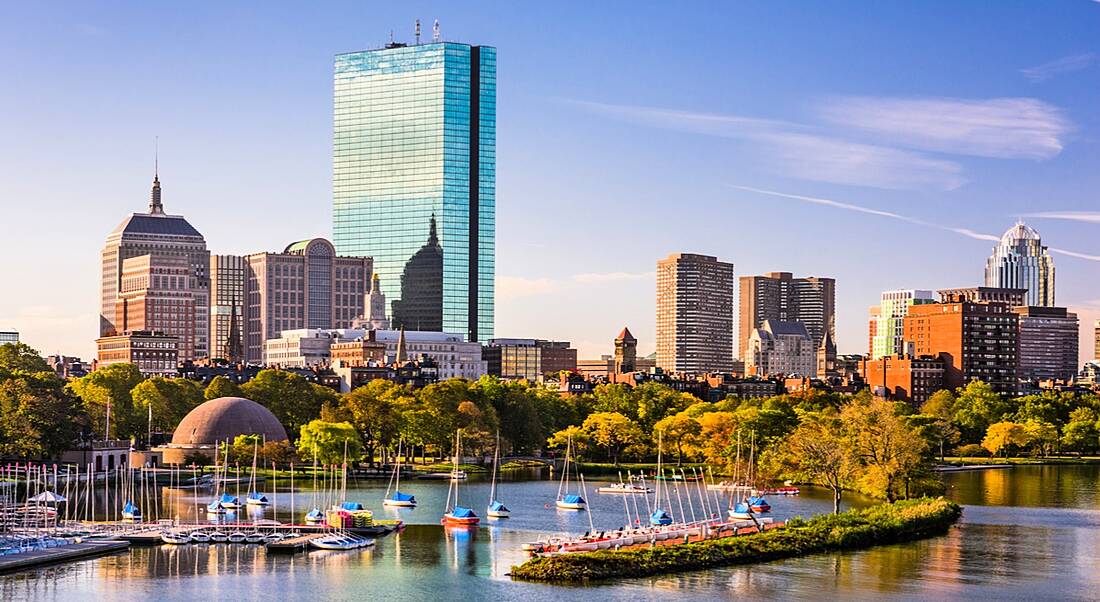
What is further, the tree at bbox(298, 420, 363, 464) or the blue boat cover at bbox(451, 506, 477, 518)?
the tree at bbox(298, 420, 363, 464)

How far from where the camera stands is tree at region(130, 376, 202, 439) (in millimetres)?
179375

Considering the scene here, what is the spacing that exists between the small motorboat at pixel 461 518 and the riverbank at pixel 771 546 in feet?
70.4

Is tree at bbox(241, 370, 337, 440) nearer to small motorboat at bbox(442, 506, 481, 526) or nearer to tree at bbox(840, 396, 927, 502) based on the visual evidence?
small motorboat at bbox(442, 506, 481, 526)

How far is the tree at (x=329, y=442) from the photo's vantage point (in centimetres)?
15475

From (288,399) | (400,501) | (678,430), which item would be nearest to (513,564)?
(400,501)

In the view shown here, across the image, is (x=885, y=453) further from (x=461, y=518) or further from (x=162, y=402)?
(x=162, y=402)

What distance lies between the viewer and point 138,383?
196 meters

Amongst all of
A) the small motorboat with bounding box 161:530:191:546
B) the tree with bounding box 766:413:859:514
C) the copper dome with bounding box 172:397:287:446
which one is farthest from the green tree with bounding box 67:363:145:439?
the tree with bounding box 766:413:859:514

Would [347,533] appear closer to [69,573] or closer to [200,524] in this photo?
[200,524]

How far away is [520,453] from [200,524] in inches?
3426

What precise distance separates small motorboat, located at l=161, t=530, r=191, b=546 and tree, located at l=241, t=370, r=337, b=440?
251 feet

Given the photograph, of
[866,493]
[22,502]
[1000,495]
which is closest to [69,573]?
[22,502]

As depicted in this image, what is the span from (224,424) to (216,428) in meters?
0.85

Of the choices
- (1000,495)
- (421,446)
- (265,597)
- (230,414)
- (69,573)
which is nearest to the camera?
(265,597)
